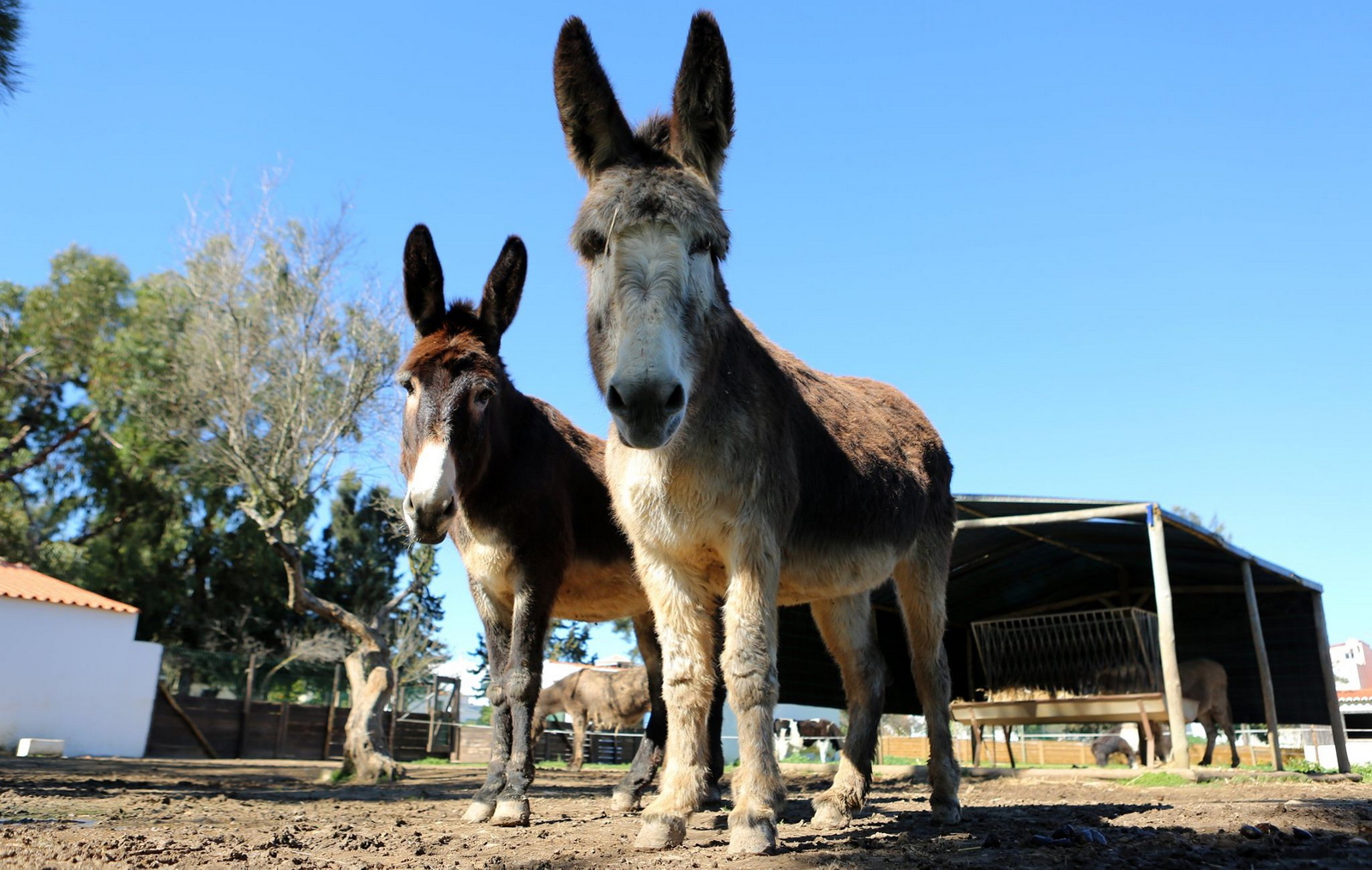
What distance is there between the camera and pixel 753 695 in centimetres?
355

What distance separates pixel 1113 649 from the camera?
14.2 meters

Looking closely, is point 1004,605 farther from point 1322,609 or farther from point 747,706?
point 747,706

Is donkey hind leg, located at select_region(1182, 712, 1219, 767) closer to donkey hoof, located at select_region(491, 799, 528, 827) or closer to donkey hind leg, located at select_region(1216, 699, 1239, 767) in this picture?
donkey hind leg, located at select_region(1216, 699, 1239, 767)

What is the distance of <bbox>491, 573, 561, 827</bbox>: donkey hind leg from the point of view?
17.2ft

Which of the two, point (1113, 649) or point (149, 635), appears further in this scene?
point (149, 635)

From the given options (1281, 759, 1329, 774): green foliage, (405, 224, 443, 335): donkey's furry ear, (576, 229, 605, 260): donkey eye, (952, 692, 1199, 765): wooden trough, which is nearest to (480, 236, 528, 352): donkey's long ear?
(405, 224, 443, 335): donkey's furry ear

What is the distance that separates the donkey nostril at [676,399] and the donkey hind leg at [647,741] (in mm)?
3227

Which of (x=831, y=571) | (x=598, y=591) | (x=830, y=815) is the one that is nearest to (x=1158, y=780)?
(x=830, y=815)

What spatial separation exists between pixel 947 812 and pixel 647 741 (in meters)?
2.58

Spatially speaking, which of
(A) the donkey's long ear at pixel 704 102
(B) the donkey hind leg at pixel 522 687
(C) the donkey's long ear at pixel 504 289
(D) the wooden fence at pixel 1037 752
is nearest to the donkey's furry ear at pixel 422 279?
(C) the donkey's long ear at pixel 504 289

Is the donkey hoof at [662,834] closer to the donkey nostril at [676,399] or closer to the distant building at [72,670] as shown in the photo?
the donkey nostril at [676,399]

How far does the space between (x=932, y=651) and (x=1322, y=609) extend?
1240 centimetres

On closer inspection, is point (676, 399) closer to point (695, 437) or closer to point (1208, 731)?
point (695, 437)

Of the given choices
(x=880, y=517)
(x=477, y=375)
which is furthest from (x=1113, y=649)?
(x=477, y=375)
